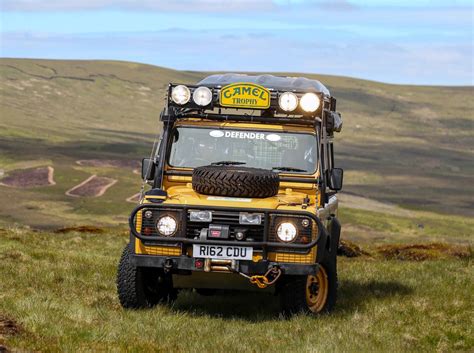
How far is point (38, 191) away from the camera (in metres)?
103

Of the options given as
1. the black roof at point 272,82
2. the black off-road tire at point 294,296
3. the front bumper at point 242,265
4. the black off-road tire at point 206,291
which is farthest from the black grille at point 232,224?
the black roof at point 272,82

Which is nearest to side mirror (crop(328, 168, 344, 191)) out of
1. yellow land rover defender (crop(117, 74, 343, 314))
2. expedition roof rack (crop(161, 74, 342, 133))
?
yellow land rover defender (crop(117, 74, 343, 314))

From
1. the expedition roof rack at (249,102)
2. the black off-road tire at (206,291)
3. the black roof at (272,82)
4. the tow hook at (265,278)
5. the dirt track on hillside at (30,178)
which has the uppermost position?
the black roof at (272,82)

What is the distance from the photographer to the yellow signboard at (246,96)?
1493cm

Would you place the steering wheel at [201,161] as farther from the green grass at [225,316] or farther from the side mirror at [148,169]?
the green grass at [225,316]

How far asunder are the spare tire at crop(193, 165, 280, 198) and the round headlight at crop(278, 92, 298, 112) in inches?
54.9

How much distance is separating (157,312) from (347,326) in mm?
2612

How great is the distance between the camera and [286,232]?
43.1ft

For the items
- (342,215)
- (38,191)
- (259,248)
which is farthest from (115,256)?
(38,191)

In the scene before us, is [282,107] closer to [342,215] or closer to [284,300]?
[284,300]

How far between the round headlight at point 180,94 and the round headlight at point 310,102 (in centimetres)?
174

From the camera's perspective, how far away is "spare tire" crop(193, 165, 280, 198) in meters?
13.5

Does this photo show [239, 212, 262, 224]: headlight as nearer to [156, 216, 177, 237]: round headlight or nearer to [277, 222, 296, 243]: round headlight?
[277, 222, 296, 243]: round headlight

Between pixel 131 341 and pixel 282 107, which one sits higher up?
pixel 282 107
